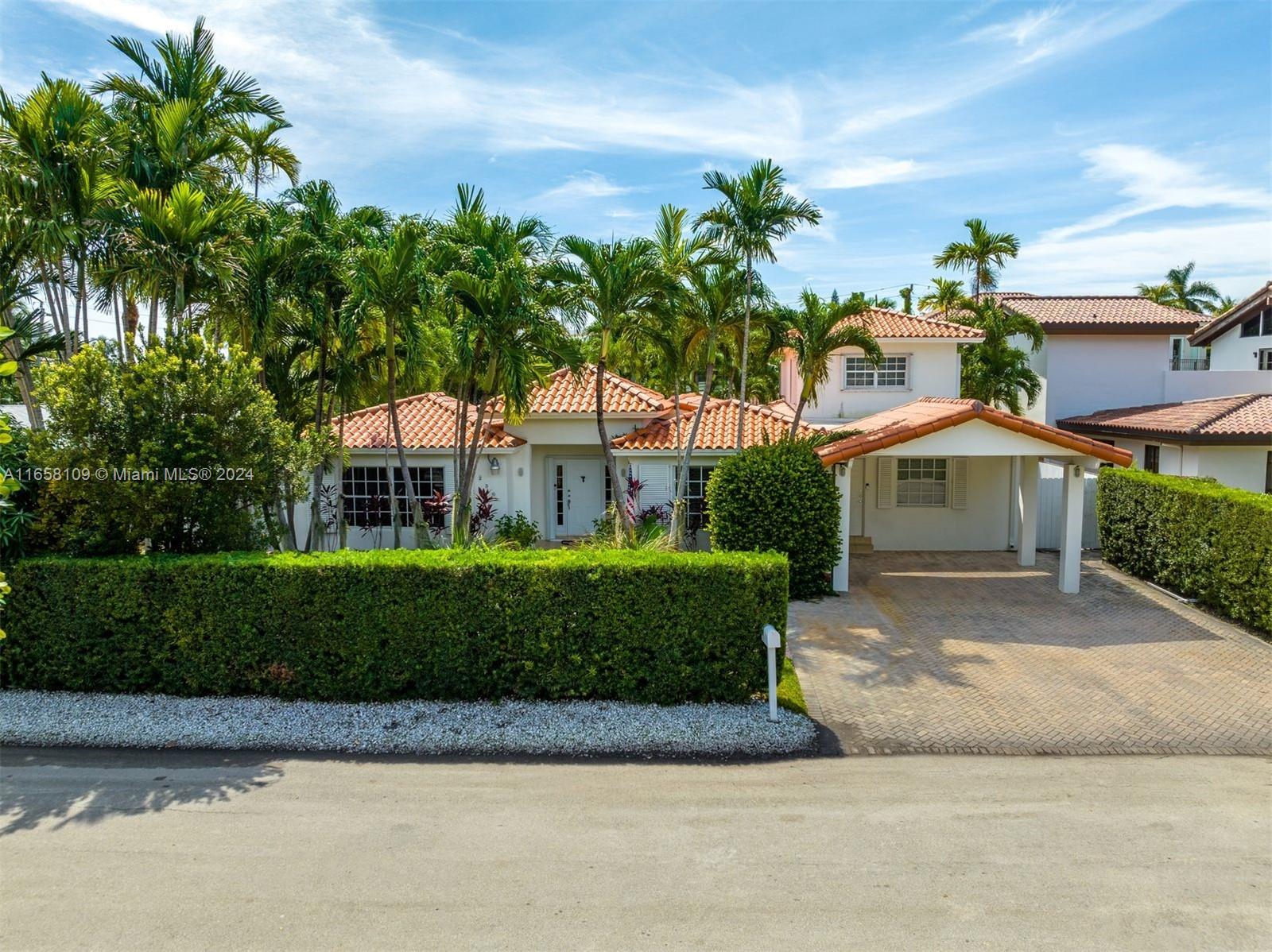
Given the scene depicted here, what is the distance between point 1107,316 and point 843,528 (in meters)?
16.9

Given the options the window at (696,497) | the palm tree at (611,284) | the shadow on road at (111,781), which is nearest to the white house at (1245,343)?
the window at (696,497)

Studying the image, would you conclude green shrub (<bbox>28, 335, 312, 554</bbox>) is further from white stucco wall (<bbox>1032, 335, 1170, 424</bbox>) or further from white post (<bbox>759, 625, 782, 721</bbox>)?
white stucco wall (<bbox>1032, 335, 1170, 424</bbox>)

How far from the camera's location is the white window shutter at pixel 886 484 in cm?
2050

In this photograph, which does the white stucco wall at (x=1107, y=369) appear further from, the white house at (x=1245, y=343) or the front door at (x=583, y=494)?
the front door at (x=583, y=494)

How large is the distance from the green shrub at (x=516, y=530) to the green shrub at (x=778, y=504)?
18.0ft

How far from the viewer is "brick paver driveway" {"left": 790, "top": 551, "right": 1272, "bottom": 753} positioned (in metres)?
9.52

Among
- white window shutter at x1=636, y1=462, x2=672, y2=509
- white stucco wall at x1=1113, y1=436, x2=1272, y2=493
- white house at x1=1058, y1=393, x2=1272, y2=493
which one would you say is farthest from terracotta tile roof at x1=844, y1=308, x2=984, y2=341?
white window shutter at x1=636, y1=462, x2=672, y2=509

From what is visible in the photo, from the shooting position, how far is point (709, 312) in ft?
55.3

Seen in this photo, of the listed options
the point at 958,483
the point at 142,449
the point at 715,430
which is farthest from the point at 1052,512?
the point at 142,449

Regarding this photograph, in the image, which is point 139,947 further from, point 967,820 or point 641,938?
point 967,820

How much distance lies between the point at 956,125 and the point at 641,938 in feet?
45.9

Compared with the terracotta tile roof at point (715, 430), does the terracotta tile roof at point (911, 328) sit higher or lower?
higher

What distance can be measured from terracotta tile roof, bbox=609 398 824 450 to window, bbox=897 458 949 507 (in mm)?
2373

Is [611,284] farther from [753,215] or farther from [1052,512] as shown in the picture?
[1052,512]
